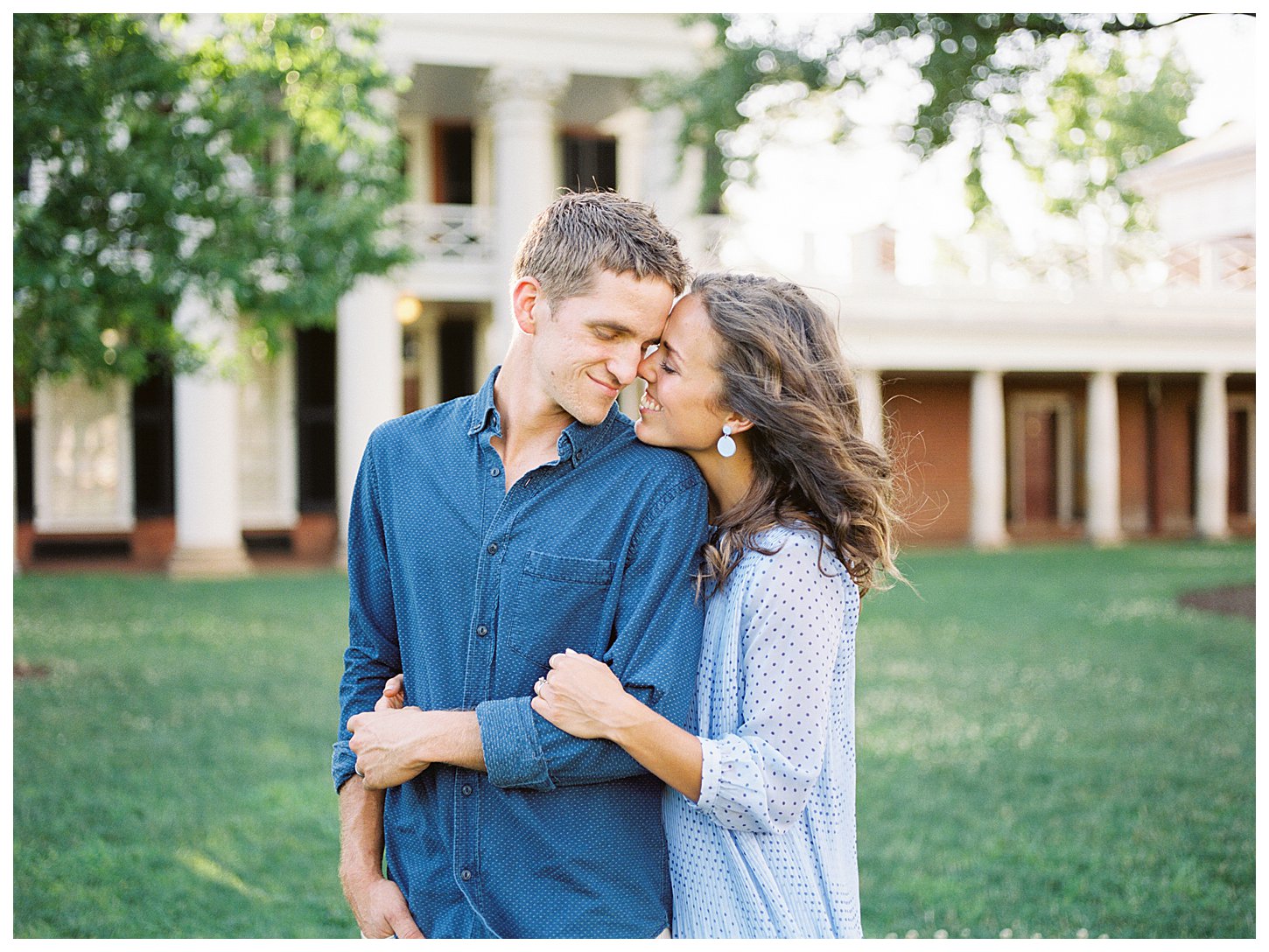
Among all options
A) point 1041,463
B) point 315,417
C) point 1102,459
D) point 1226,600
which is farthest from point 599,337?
point 1041,463

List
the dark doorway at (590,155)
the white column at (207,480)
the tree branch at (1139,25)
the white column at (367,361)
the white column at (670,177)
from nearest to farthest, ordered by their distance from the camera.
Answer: the tree branch at (1139,25)
the white column at (207,480)
the white column at (367,361)
the white column at (670,177)
the dark doorway at (590,155)

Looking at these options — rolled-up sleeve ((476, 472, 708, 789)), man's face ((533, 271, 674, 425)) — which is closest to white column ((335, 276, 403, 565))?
man's face ((533, 271, 674, 425))

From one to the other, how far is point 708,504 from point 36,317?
7641mm

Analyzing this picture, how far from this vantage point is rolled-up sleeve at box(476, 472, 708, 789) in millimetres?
2180

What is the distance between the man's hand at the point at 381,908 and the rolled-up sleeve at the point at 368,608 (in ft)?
0.68

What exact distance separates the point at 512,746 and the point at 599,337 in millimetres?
735

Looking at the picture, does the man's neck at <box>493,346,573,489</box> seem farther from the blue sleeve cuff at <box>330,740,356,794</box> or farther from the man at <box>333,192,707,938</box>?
the blue sleeve cuff at <box>330,740,356,794</box>

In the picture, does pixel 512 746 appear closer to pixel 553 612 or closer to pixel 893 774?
pixel 553 612

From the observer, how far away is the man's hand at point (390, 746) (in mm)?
2260

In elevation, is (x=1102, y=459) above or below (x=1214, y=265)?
below

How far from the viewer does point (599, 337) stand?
2291 millimetres

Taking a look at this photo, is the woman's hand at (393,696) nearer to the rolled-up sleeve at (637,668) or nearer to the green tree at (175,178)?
the rolled-up sleeve at (637,668)

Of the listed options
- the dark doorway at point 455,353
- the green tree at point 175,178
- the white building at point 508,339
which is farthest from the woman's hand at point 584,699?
the dark doorway at point 455,353

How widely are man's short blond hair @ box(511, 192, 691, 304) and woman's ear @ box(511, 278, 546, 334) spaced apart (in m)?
0.02
